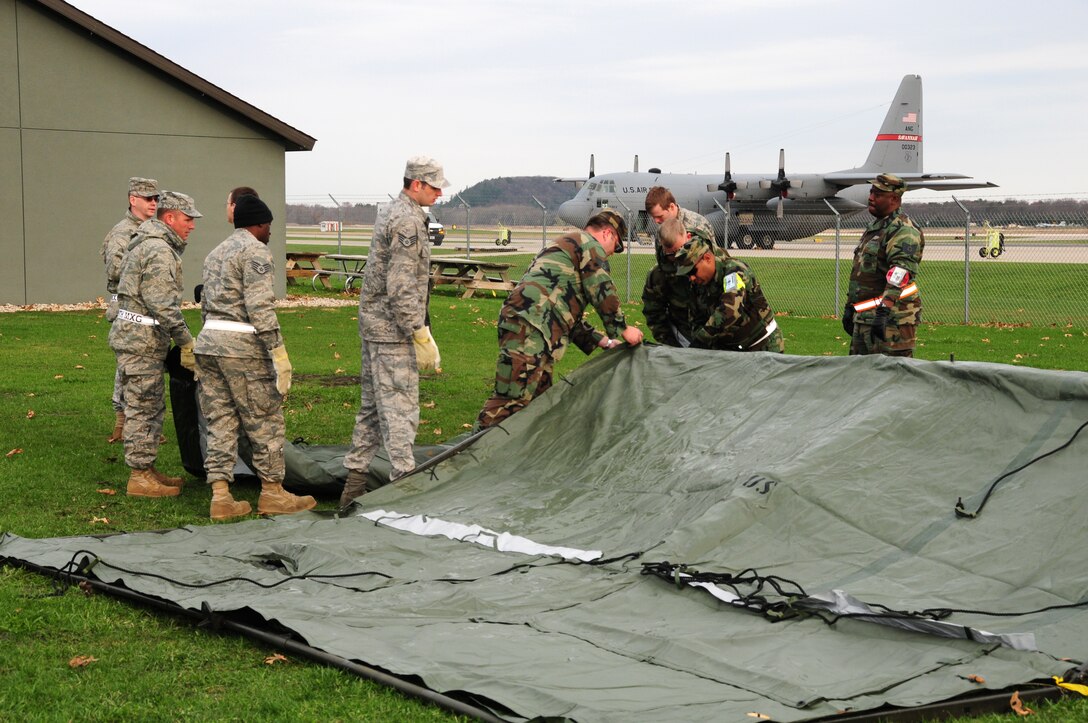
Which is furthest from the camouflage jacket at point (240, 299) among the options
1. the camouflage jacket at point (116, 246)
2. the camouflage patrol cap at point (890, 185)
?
the camouflage patrol cap at point (890, 185)

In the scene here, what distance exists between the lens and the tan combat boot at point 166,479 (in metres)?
7.85

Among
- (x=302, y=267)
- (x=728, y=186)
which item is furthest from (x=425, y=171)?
(x=728, y=186)

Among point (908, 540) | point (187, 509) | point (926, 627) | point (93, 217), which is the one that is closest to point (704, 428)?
point (908, 540)

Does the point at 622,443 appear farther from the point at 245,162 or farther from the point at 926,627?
the point at 245,162

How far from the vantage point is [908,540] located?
4.98 metres

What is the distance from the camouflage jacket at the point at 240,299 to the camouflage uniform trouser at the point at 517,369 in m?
1.41

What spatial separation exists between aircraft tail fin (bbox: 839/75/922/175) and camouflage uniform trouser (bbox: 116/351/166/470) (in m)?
43.3

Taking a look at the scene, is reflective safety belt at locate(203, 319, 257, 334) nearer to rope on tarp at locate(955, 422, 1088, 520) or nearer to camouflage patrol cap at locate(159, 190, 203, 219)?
camouflage patrol cap at locate(159, 190, 203, 219)

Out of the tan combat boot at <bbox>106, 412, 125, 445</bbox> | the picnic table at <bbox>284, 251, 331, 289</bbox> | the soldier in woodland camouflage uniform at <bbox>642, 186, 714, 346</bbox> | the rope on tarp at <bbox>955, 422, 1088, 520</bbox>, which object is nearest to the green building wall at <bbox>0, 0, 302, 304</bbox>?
the picnic table at <bbox>284, 251, 331, 289</bbox>

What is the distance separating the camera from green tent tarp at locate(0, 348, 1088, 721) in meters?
4.09

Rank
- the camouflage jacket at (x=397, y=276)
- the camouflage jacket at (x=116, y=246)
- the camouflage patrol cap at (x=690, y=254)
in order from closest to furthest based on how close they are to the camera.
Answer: the camouflage jacket at (x=397, y=276), the camouflage patrol cap at (x=690, y=254), the camouflage jacket at (x=116, y=246)

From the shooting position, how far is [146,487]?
7.72 meters

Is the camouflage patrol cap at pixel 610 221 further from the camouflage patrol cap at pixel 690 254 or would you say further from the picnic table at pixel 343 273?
the picnic table at pixel 343 273

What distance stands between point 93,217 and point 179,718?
19651 mm
